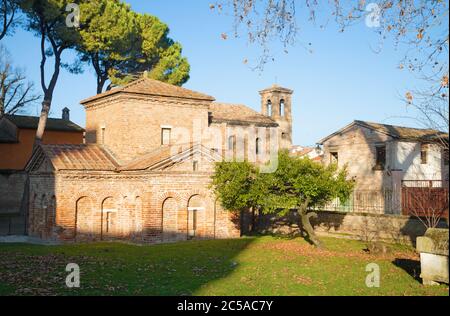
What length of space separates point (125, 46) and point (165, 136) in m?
10.6

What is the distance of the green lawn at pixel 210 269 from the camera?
36.0ft

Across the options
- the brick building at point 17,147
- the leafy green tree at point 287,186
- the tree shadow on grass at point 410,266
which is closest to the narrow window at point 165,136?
the leafy green tree at point 287,186

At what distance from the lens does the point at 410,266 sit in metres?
14.2

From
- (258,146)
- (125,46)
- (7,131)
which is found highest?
(125,46)

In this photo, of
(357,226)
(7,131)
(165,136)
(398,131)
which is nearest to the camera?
(357,226)

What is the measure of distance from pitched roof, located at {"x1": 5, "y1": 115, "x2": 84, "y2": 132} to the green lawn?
17.2 metres

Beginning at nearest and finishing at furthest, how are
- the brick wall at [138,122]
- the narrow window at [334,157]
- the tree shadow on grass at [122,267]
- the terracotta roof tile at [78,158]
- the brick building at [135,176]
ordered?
the tree shadow on grass at [122,267] < the brick building at [135,176] < the terracotta roof tile at [78,158] < the brick wall at [138,122] < the narrow window at [334,157]

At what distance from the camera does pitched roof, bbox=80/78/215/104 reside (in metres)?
23.8

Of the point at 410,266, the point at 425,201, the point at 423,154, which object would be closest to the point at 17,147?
the point at 423,154

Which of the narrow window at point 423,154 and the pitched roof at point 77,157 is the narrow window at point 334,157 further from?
the pitched roof at point 77,157

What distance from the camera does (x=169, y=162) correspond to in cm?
2094

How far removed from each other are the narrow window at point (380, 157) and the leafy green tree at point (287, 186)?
11213mm

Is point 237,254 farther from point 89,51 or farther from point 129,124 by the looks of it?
point 89,51

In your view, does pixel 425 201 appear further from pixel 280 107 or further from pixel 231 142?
pixel 280 107
